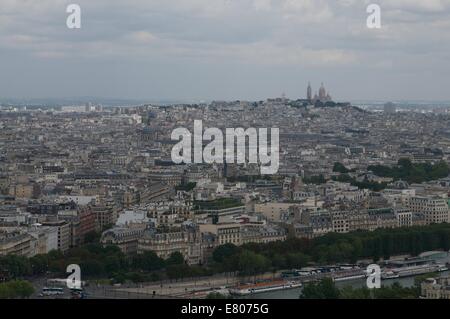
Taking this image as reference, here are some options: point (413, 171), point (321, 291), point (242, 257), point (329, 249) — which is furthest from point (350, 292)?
point (413, 171)

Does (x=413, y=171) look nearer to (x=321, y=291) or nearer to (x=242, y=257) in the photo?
(x=242, y=257)

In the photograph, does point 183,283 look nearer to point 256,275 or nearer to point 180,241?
point 256,275

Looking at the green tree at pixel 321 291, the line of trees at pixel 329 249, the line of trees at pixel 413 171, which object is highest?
the green tree at pixel 321 291

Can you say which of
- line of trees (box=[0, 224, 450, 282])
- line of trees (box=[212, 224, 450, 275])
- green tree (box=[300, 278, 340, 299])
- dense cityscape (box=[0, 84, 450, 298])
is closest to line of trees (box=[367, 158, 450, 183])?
dense cityscape (box=[0, 84, 450, 298])

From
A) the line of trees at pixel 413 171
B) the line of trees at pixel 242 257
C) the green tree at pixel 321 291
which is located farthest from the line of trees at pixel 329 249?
the line of trees at pixel 413 171

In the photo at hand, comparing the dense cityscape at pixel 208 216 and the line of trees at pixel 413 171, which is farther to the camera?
the line of trees at pixel 413 171

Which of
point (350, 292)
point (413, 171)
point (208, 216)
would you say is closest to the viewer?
point (350, 292)

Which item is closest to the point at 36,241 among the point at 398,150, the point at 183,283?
the point at 183,283

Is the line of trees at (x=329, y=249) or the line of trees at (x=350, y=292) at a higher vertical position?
the line of trees at (x=350, y=292)

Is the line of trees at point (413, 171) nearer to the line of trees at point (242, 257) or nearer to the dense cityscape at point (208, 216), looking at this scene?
the dense cityscape at point (208, 216)
